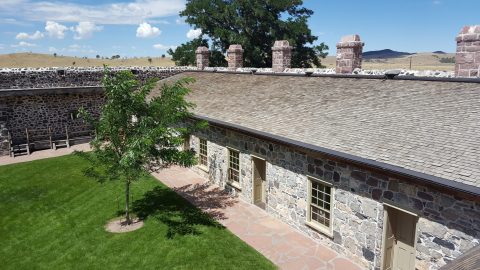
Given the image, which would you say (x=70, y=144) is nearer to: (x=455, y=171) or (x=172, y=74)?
(x=172, y=74)

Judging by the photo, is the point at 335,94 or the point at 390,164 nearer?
the point at 390,164

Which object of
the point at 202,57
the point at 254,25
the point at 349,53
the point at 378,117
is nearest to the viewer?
the point at 378,117

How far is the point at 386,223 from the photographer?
27.3 ft

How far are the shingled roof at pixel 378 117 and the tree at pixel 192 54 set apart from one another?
59.8ft

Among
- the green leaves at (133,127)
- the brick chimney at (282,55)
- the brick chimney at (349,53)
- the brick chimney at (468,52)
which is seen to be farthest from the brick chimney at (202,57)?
the brick chimney at (468,52)

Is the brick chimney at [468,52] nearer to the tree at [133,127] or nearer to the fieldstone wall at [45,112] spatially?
the tree at [133,127]

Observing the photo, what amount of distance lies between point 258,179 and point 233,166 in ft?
4.65

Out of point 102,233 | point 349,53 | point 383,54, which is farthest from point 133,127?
point 383,54

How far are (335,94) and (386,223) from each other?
5.48 m

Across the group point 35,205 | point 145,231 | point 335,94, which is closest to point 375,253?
point 335,94

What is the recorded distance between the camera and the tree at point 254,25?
32062mm

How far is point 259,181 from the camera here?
13.0 metres

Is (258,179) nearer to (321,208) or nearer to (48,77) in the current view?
(321,208)

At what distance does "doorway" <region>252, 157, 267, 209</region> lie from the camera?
12727 millimetres
